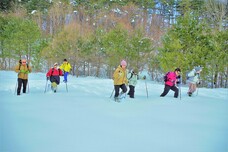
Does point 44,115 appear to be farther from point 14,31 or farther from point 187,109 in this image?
point 14,31

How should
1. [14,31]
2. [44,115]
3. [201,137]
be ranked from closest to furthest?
[201,137], [44,115], [14,31]

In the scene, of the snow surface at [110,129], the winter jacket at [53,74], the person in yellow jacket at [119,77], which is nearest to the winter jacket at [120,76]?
the person in yellow jacket at [119,77]

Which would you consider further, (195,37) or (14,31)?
(14,31)

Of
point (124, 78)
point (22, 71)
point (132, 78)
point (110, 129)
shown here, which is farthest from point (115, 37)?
point (110, 129)

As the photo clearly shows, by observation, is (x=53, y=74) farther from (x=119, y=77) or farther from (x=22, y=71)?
(x=119, y=77)

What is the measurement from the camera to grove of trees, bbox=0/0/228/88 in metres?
12.0

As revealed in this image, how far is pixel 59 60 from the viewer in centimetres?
1605

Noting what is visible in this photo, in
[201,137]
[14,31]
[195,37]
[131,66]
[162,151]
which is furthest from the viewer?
[14,31]

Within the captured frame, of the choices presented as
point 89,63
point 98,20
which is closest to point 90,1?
point 98,20

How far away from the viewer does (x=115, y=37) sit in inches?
587

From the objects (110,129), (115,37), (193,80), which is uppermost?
(115,37)

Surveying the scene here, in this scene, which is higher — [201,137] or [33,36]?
[33,36]

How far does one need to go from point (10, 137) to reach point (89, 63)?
550 inches

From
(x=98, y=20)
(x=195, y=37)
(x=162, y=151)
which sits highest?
(x=98, y=20)
